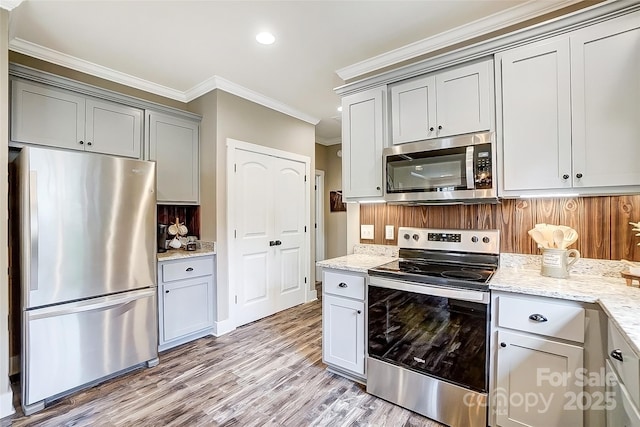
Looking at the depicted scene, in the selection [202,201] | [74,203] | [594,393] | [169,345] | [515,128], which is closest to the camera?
[594,393]

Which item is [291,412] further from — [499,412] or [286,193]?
[286,193]

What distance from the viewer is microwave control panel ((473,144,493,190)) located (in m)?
1.92

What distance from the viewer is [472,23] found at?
215cm

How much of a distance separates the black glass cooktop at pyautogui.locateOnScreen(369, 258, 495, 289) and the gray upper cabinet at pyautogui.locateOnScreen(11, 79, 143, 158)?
8.52ft

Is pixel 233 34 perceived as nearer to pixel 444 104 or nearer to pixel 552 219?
pixel 444 104

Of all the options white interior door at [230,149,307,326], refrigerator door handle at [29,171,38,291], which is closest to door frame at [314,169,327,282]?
white interior door at [230,149,307,326]

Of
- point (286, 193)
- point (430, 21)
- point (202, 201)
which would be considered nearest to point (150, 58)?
point (202, 201)

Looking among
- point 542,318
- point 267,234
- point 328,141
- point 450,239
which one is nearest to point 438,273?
point 450,239

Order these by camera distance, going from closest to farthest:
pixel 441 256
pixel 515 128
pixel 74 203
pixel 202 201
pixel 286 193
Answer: pixel 515 128 → pixel 74 203 → pixel 441 256 → pixel 202 201 → pixel 286 193

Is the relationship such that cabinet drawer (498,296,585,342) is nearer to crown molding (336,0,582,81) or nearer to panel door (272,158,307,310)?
crown molding (336,0,582,81)

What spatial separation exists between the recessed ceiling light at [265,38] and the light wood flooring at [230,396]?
2724 mm

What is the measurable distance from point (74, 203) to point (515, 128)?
301 cm

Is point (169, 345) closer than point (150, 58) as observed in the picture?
No

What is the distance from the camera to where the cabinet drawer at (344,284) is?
2170 millimetres
